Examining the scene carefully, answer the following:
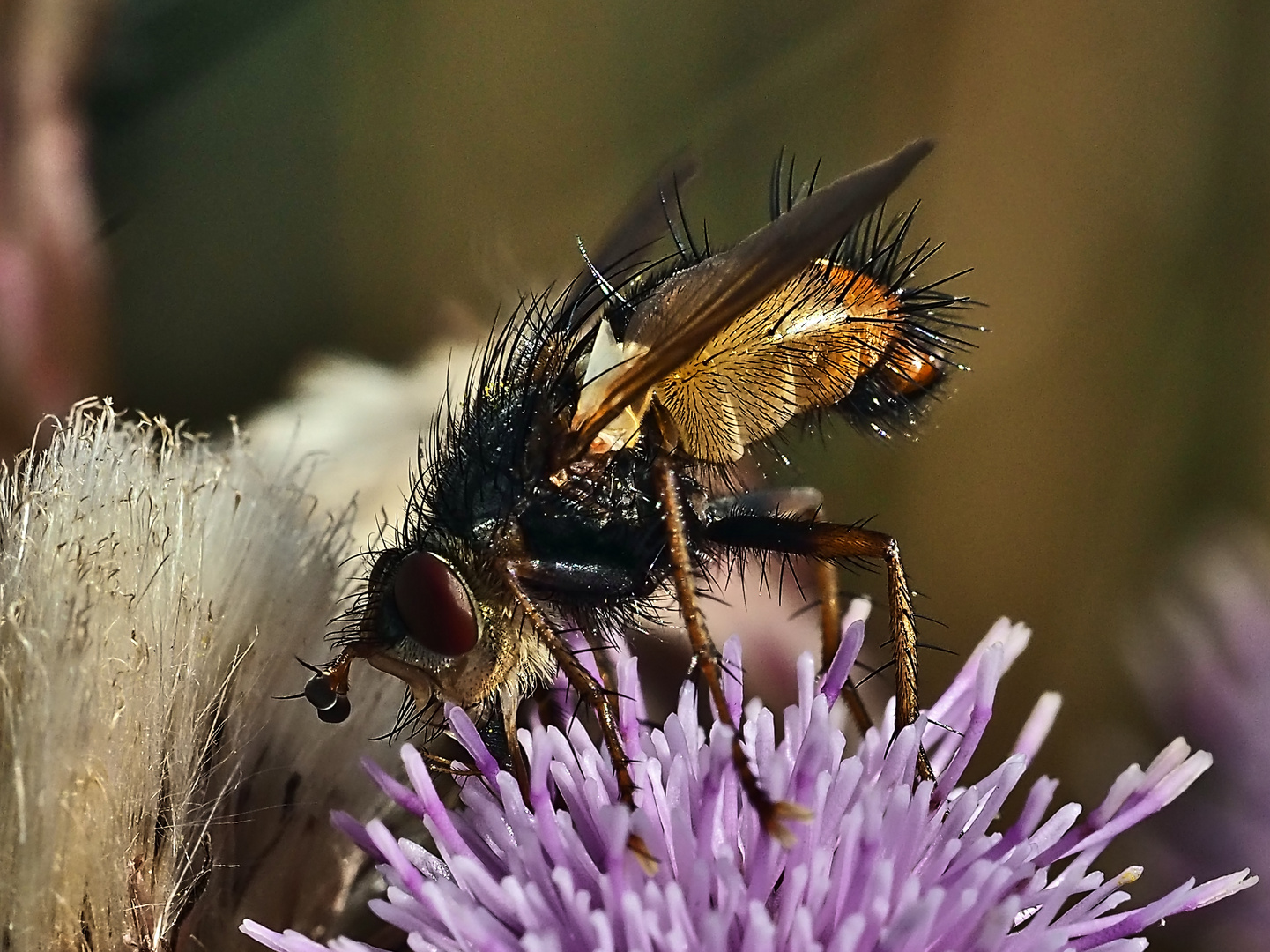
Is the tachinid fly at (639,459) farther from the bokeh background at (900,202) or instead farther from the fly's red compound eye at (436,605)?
the bokeh background at (900,202)

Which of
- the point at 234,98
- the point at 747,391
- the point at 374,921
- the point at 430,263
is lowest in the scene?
the point at 374,921

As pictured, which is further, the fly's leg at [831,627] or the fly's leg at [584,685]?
the fly's leg at [831,627]

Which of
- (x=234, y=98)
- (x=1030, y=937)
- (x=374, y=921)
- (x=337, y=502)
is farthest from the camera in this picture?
(x=234, y=98)

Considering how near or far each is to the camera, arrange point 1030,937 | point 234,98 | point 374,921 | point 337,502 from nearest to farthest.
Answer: point 1030,937 → point 374,921 → point 337,502 → point 234,98

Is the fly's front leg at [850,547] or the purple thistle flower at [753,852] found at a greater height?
the fly's front leg at [850,547]

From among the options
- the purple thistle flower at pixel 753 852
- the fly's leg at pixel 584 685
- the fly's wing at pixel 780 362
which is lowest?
the purple thistle flower at pixel 753 852

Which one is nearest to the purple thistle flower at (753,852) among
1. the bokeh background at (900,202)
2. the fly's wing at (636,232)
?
the fly's wing at (636,232)

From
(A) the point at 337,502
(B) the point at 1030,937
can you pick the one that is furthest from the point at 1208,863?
(A) the point at 337,502

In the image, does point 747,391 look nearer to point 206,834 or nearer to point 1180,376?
point 206,834

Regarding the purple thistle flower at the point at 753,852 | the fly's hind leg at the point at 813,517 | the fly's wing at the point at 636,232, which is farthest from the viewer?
the fly's wing at the point at 636,232
